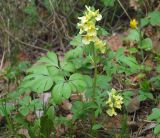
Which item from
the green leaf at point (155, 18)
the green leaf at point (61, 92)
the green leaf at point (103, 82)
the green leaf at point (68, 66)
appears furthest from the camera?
the green leaf at point (155, 18)

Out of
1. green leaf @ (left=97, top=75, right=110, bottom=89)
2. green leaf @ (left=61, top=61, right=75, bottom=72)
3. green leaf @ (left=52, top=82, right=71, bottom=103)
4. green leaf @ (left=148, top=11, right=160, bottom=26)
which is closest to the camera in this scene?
green leaf @ (left=52, top=82, right=71, bottom=103)

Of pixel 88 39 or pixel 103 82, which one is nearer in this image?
pixel 88 39

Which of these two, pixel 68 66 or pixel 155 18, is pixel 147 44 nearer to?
pixel 155 18

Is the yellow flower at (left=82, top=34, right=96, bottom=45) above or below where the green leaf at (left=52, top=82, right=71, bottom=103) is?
above

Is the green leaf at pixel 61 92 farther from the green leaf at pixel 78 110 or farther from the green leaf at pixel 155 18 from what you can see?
the green leaf at pixel 155 18

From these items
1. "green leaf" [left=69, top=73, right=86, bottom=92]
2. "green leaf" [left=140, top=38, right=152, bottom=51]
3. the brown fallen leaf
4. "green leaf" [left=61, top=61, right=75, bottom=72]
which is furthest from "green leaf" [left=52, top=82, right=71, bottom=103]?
"green leaf" [left=140, top=38, right=152, bottom=51]

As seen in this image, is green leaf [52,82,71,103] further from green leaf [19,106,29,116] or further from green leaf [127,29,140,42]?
green leaf [127,29,140,42]

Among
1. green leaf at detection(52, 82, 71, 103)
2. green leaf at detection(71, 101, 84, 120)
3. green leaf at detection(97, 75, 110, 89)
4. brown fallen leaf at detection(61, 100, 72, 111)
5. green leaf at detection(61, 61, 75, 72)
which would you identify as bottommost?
green leaf at detection(71, 101, 84, 120)

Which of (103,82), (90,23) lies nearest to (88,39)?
(90,23)

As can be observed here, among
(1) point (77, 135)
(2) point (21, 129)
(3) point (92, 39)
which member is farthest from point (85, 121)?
(3) point (92, 39)

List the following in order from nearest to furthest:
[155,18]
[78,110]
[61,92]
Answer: [61,92], [78,110], [155,18]

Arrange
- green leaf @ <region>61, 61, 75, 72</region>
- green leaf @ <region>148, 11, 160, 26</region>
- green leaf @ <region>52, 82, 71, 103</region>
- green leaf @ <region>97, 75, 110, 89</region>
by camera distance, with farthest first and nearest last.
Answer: green leaf @ <region>148, 11, 160, 26</region>, green leaf @ <region>97, 75, 110, 89</region>, green leaf @ <region>61, 61, 75, 72</region>, green leaf @ <region>52, 82, 71, 103</region>

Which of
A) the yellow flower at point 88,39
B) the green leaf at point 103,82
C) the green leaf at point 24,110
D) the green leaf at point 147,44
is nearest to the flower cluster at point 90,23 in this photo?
Result: the yellow flower at point 88,39
